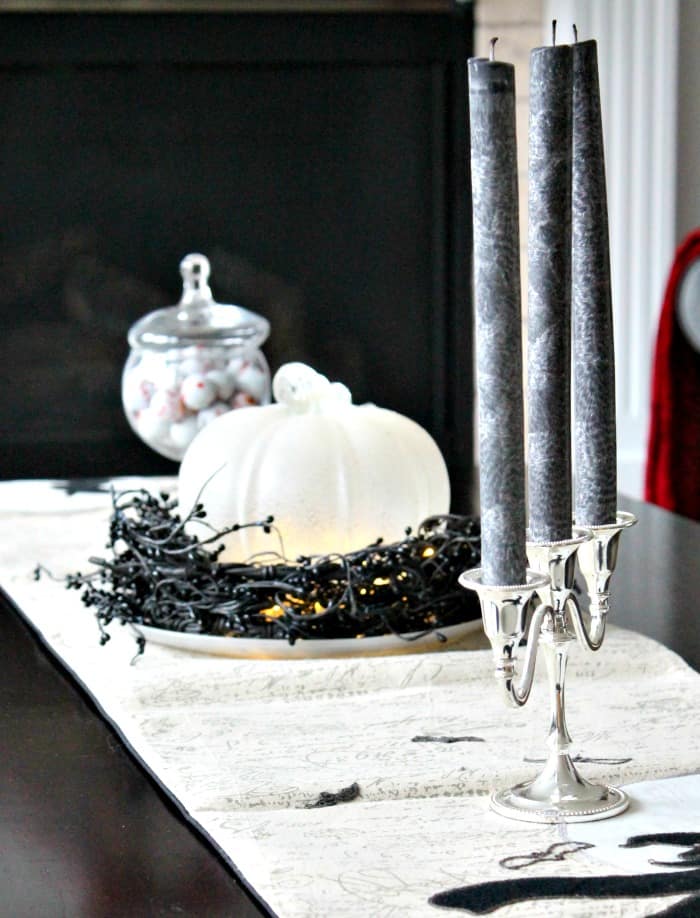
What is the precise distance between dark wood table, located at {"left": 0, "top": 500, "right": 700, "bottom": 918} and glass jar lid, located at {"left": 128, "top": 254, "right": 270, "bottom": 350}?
2.01 ft

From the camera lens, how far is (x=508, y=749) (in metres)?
0.76

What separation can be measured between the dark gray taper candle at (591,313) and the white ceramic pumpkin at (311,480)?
38 cm

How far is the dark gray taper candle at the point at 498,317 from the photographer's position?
1.85 ft

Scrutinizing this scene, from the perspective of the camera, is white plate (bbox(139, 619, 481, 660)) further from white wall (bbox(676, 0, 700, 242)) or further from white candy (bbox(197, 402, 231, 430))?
→ white wall (bbox(676, 0, 700, 242))

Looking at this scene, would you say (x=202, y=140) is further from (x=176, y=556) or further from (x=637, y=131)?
(x=176, y=556)

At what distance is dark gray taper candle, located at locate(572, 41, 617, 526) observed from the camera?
0.64 m

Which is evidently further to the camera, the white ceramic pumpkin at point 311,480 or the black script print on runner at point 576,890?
the white ceramic pumpkin at point 311,480

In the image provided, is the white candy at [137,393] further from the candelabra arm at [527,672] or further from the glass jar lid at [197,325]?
the candelabra arm at [527,672]

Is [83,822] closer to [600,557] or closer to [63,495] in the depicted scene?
[600,557]

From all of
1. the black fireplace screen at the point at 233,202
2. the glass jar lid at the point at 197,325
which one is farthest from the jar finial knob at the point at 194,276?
the black fireplace screen at the point at 233,202

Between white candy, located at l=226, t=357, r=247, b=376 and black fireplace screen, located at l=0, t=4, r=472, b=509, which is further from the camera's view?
black fireplace screen, located at l=0, t=4, r=472, b=509

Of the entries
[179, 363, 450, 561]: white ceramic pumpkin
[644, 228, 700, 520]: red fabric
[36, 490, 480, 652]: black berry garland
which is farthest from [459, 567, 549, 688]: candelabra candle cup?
[644, 228, 700, 520]: red fabric

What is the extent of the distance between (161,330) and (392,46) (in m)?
1.99

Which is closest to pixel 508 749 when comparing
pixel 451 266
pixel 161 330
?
pixel 161 330
